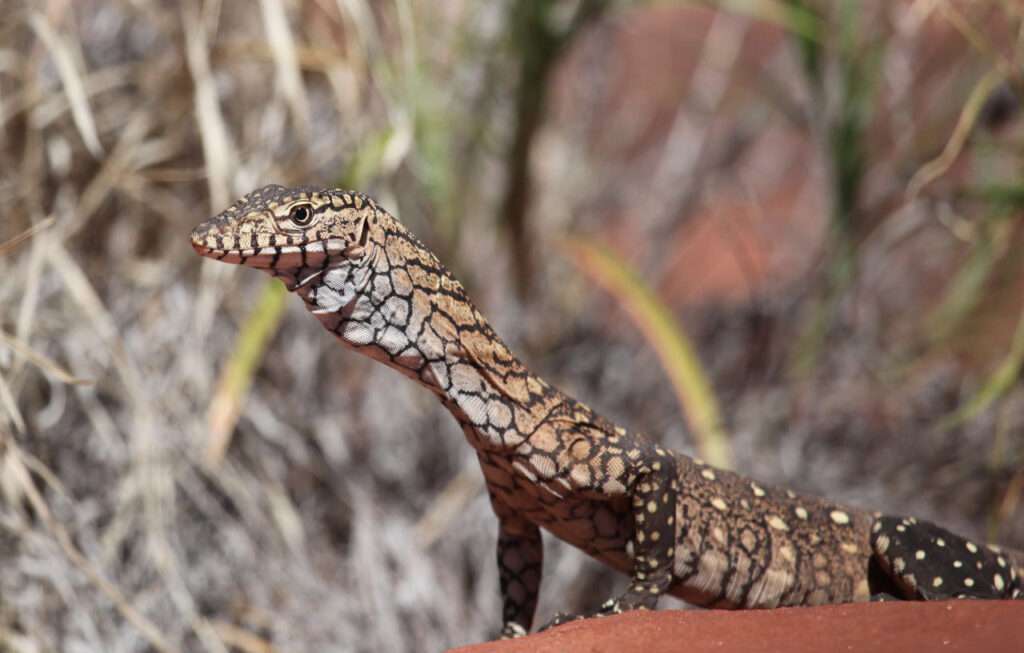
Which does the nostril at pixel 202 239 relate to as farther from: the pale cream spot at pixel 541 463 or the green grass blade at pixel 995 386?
the green grass blade at pixel 995 386

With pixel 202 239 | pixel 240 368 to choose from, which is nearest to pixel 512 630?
pixel 202 239

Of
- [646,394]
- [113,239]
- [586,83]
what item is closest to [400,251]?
[113,239]

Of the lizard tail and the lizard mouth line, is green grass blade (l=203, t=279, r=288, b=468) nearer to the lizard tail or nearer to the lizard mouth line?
the lizard mouth line

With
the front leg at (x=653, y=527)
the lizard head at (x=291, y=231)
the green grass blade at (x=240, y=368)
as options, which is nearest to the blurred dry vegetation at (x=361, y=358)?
the green grass blade at (x=240, y=368)

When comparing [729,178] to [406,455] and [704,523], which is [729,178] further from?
[704,523]

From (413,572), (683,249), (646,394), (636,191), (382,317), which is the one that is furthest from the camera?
(683,249)
